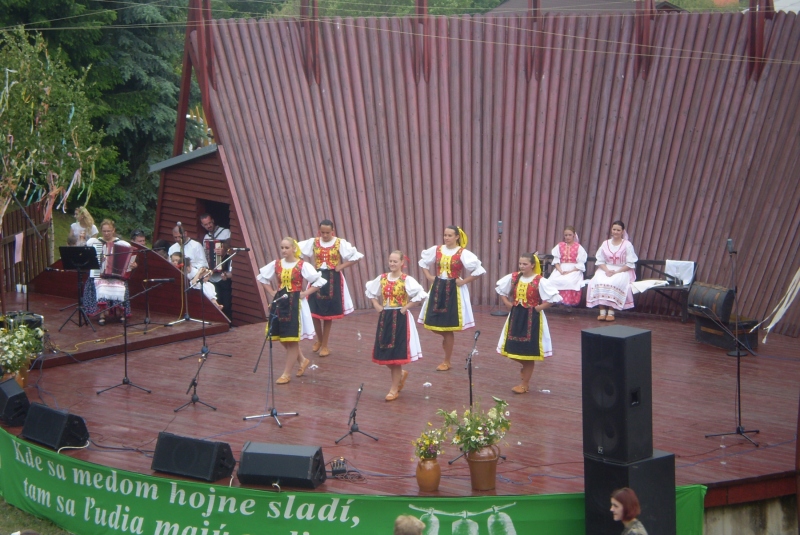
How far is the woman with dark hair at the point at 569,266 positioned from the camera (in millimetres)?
11859

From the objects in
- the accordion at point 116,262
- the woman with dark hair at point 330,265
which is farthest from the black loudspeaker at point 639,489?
the accordion at point 116,262

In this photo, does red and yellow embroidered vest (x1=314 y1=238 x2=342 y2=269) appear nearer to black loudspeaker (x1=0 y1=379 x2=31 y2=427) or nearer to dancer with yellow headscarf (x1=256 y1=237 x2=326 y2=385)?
dancer with yellow headscarf (x1=256 y1=237 x2=326 y2=385)

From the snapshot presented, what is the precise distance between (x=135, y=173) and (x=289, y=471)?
46.3 ft

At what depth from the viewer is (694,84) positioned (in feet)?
39.9

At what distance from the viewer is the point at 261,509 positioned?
6660mm

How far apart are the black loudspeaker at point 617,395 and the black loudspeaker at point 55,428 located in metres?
3.94

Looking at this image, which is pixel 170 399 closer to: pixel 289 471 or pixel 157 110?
pixel 289 471

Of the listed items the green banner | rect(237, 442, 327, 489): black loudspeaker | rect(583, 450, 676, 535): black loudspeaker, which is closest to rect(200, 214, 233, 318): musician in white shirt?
the green banner

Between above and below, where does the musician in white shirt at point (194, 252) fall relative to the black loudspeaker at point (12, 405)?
below

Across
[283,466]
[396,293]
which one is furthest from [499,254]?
[283,466]

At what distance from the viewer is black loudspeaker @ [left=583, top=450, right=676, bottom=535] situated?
6.09m

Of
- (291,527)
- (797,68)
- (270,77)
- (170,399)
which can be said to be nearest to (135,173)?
(270,77)

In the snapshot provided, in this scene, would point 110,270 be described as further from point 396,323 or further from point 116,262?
point 396,323

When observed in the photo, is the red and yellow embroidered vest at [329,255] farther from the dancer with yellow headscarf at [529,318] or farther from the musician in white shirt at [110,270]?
the musician in white shirt at [110,270]
